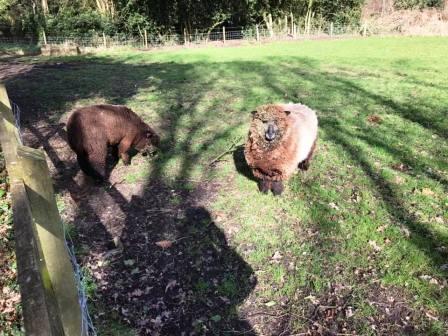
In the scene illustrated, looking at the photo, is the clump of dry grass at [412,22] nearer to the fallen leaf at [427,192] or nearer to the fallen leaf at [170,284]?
the fallen leaf at [427,192]

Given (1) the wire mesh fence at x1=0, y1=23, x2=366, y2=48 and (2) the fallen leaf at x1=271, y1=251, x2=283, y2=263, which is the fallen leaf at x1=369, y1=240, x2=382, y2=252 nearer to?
(2) the fallen leaf at x1=271, y1=251, x2=283, y2=263

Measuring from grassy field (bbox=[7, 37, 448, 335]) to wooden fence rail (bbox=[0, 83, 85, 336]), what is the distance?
1.92 metres

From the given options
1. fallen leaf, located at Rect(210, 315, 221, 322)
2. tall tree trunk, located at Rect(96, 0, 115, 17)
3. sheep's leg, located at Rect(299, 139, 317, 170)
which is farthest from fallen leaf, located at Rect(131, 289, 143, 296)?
tall tree trunk, located at Rect(96, 0, 115, 17)

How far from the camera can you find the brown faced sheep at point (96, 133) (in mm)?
6340

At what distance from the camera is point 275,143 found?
18.9 ft

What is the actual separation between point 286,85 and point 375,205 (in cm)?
807

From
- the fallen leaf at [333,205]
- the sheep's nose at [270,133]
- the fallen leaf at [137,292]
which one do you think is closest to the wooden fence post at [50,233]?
the fallen leaf at [137,292]

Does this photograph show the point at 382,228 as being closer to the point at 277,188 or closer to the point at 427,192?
the point at 427,192

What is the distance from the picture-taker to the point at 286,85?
13.3 m

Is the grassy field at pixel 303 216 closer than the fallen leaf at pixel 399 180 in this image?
Yes

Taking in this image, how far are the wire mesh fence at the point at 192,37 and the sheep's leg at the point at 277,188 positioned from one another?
2577cm

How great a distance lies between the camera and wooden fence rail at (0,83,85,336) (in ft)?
5.15

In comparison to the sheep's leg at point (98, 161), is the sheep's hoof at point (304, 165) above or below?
below

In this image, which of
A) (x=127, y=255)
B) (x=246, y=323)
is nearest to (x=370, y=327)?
(x=246, y=323)
